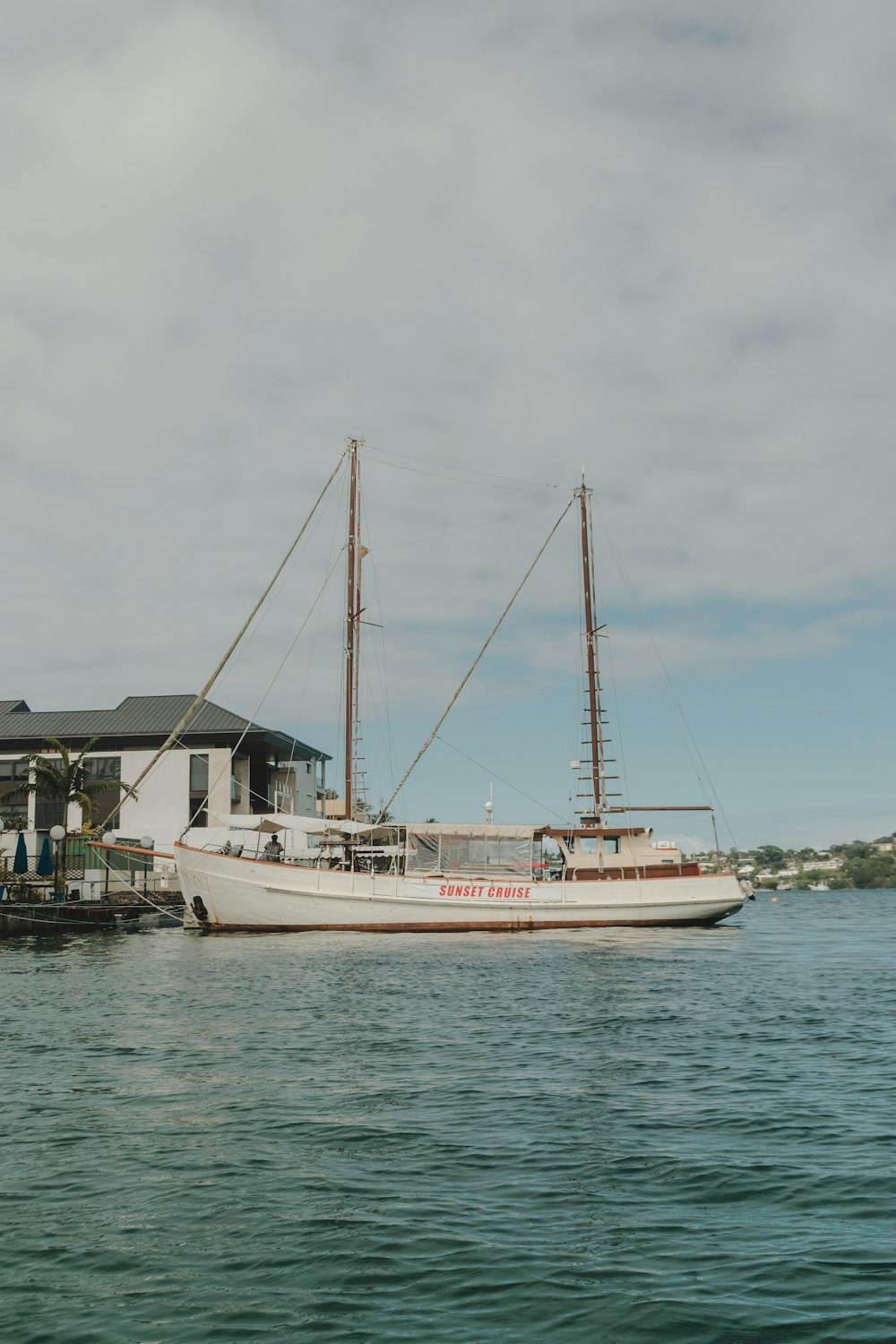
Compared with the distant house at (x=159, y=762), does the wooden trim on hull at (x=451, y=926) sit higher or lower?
lower

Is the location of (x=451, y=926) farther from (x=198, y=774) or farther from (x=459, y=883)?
(x=198, y=774)

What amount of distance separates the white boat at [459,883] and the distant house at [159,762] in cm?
2640

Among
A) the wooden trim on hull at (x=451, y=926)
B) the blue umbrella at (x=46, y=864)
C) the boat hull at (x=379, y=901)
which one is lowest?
the wooden trim on hull at (x=451, y=926)

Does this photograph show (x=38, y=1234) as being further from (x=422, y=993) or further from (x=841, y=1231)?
(x=422, y=993)

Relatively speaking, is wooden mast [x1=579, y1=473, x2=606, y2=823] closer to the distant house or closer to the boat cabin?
the boat cabin

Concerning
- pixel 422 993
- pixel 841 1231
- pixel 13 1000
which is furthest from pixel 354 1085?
pixel 13 1000

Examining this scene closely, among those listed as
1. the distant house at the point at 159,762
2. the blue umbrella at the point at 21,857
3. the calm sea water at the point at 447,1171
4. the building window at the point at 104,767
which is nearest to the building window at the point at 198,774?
the distant house at the point at 159,762

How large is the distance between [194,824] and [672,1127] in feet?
202

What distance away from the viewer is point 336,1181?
32.4 feet

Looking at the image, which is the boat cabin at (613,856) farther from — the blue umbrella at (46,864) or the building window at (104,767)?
the building window at (104,767)

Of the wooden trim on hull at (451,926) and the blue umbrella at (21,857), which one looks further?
the blue umbrella at (21,857)

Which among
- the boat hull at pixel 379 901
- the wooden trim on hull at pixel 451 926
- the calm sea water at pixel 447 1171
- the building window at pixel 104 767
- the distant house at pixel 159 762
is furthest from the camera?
the building window at pixel 104 767

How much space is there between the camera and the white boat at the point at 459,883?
1684 inches

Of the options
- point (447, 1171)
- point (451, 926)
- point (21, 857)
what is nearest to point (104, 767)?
point (21, 857)
